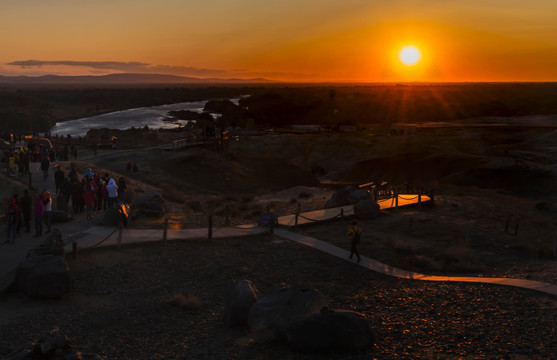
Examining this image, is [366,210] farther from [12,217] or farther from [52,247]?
[12,217]

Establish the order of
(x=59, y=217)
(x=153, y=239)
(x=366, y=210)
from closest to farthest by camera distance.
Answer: (x=153, y=239)
(x=59, y=217)
(x=366, y=210)

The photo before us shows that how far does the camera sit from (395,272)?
15766mm

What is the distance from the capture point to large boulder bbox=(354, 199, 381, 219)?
75.0 ft

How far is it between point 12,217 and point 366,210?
13.9 metres

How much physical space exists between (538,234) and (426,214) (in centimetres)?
483

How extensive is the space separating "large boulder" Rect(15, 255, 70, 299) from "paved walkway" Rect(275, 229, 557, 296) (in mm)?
8197

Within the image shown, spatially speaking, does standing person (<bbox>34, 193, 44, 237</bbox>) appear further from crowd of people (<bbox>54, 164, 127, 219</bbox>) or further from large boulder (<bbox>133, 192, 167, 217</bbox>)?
large boulder (<bbox>133, 192, 167, 217</bbox>)

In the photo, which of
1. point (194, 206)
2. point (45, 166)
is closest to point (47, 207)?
point (194, 206)

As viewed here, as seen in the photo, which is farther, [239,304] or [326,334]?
[239,304]

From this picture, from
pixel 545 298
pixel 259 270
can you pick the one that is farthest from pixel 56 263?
pixel 545 298

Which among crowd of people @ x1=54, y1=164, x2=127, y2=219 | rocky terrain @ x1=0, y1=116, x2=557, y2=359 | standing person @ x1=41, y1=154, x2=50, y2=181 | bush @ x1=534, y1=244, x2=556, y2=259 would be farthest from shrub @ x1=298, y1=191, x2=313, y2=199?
bush @ x1=534, y1=244, x2=556, y2=259

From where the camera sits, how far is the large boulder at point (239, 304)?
11.4 metres

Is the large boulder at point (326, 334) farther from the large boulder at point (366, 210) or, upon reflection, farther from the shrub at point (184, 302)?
the large boulder at point (366, 210)

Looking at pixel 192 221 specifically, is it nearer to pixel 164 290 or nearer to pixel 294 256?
pixel 294 256
